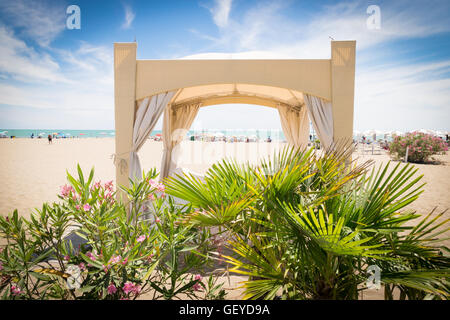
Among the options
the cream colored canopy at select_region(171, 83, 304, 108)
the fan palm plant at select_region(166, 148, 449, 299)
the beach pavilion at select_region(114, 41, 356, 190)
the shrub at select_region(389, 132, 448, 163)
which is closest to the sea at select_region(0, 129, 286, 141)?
the cream colored canopy at select_region(171, 83, 304, 108)

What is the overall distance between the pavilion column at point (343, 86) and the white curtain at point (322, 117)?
0.08 meters

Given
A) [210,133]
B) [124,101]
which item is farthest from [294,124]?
[210,133]

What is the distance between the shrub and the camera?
41.1ft

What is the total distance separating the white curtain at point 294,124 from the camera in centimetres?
602

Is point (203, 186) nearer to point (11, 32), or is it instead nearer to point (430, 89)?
point (11, 32)

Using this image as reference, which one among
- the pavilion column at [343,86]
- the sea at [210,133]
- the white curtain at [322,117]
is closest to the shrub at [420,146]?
the sea at [210,133]

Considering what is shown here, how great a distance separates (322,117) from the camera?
4031mm

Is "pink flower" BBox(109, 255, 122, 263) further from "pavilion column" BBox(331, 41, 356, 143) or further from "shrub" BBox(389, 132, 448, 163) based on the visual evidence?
"shrub" BBox(389, 132, 448, 163)

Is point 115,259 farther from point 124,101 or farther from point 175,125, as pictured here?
point 175,125

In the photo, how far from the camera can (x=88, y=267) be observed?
60.8 inches

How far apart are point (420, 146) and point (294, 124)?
11.1 metres

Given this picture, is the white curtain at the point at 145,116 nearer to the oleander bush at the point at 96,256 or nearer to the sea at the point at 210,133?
the sea at the point at 210,133
